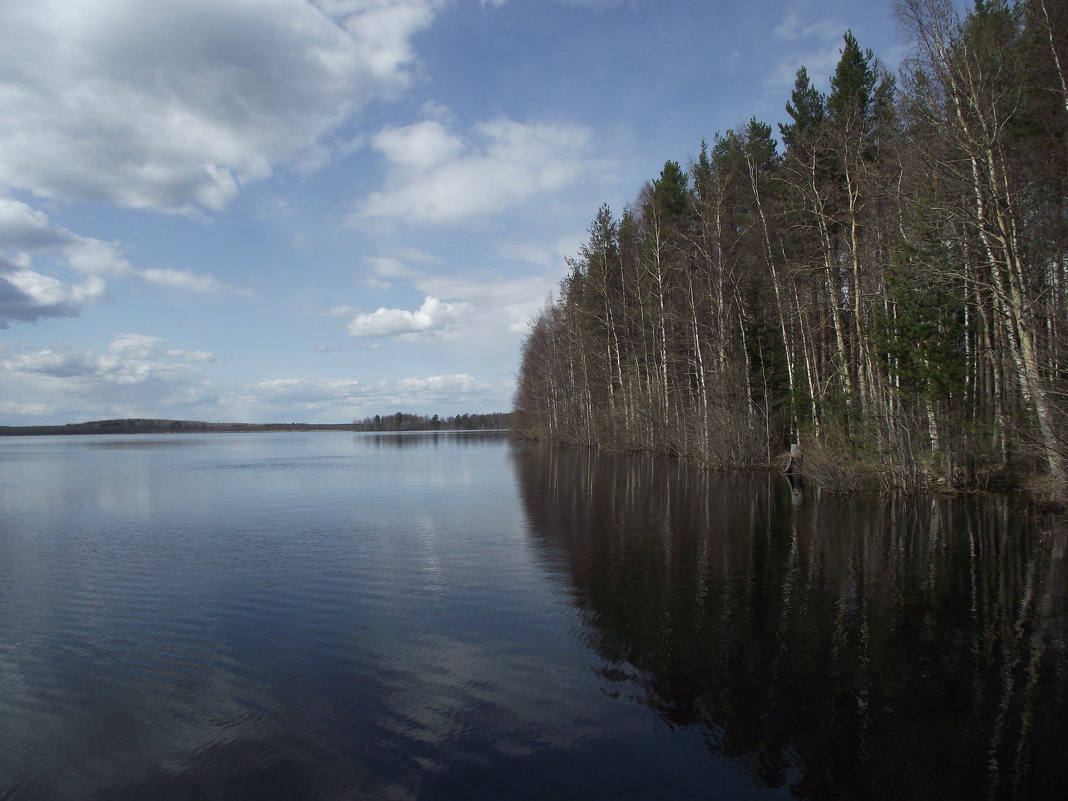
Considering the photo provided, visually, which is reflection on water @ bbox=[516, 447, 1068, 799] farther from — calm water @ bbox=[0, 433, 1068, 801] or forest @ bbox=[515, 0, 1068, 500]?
forest @ bbox=[515, 0, 1068, 500]

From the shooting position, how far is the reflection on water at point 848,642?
455 cm

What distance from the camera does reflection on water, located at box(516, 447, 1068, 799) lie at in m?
4.55

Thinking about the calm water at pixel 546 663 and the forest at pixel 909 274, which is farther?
the forest at pixel 909 274

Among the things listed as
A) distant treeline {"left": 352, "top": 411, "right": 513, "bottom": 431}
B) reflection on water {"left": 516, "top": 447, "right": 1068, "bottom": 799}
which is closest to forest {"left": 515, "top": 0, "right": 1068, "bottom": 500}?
reflection on water {"left": 516, "top": 447, "right": 1068, "bottom": 799}

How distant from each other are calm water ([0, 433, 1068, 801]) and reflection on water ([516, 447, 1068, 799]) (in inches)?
1.3

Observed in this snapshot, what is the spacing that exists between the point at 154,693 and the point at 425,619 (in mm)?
2985

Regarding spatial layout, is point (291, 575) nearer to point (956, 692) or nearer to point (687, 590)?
point (687, 590)

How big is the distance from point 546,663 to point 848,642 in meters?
3.19

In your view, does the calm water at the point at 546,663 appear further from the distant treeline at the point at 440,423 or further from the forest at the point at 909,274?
the distant treeline at the point at 440,423

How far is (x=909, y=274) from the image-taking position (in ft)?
51.4

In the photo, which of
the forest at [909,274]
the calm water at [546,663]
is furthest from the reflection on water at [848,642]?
the forest at [909,274]

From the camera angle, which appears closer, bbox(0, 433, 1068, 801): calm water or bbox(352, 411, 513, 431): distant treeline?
bbox(0, 433, 1068, 801): calm water

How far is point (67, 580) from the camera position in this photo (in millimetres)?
10453

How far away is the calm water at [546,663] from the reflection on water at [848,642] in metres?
0.03
